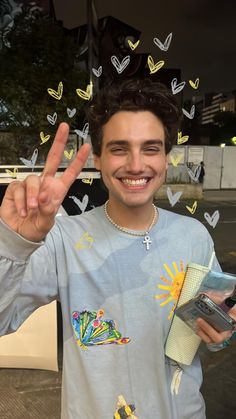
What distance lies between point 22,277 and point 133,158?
466 millimetres

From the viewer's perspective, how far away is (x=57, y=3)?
6328 millimetres

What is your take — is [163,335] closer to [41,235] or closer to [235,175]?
[41,235]

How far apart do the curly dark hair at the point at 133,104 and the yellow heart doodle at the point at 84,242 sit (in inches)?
11.1

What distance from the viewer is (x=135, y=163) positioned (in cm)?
119

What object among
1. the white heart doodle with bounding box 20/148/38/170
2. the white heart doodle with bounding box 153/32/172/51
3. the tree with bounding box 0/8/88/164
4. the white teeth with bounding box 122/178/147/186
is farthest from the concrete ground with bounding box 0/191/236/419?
the tree with bounding box 0/8/88/164

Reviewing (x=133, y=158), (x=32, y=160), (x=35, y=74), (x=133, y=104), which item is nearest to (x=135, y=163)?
(x=133, y=158)

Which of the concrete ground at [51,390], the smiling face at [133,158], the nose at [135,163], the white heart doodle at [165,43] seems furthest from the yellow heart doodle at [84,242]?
the concrete ground at [51,390]

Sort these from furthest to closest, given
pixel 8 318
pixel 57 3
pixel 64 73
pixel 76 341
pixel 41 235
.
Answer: pixel 57 3 → pixel 64 73 → pixel 76 341 → pixel 8 318 → pixel 41 235

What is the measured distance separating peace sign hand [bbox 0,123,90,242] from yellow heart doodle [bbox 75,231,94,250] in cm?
24

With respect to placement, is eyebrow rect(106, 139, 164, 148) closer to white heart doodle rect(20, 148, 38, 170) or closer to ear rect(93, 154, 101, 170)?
ear rect(93, 154, 101, 170)

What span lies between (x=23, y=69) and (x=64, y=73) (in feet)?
2.33

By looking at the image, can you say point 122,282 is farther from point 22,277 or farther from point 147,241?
point 22,277

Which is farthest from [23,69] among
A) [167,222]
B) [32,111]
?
[167,222]

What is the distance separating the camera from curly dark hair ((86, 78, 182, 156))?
126 cm
